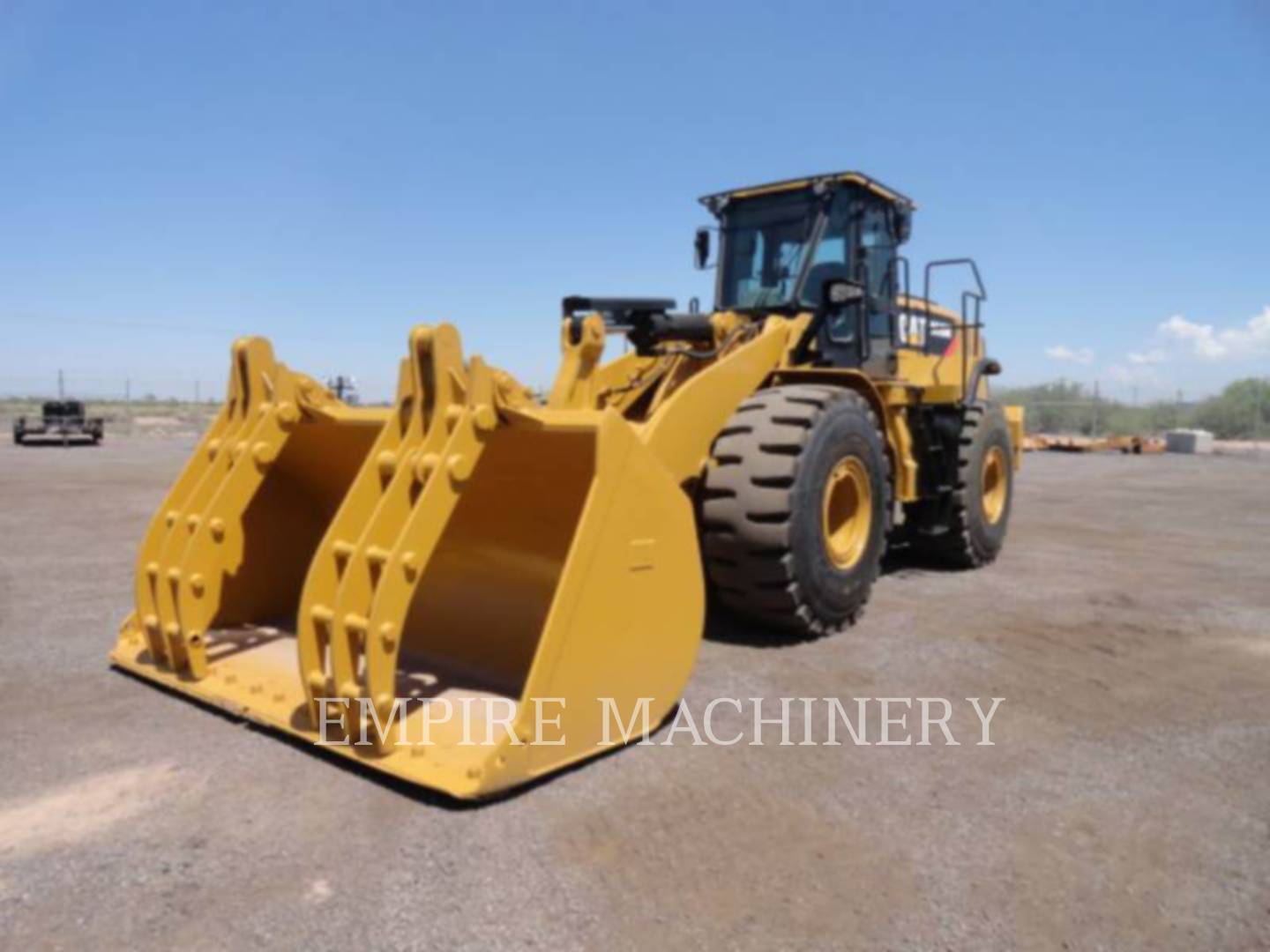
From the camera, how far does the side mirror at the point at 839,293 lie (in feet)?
19.4

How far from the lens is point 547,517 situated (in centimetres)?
426

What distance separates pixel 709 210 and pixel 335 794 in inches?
205

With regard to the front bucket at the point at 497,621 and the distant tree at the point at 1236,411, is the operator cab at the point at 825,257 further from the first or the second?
the distant tree at the point at 1236,411

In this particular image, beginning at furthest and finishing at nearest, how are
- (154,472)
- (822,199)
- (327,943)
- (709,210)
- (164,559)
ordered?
(154,472), (709,210), (822,199), (164,559), (327,943)

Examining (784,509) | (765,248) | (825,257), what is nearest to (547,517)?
(784,509)

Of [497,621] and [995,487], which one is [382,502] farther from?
[995,487]

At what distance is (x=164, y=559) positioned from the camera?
4.17 meters

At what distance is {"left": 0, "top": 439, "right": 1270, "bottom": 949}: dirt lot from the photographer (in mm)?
2420

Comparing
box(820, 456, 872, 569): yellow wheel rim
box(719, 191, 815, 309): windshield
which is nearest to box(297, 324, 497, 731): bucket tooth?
box(820, 456, 872, 569): yellow wheel rim

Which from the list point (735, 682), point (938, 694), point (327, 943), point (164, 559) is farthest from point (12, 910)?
point (938, 694)

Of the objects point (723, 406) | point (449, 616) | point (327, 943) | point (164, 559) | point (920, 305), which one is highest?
point (920, 305)

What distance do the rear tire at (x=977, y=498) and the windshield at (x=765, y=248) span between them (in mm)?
2059

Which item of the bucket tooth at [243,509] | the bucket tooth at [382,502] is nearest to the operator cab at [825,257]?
the bucket tooth at [243,509]

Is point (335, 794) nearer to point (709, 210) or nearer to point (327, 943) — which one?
point (327, 943)
